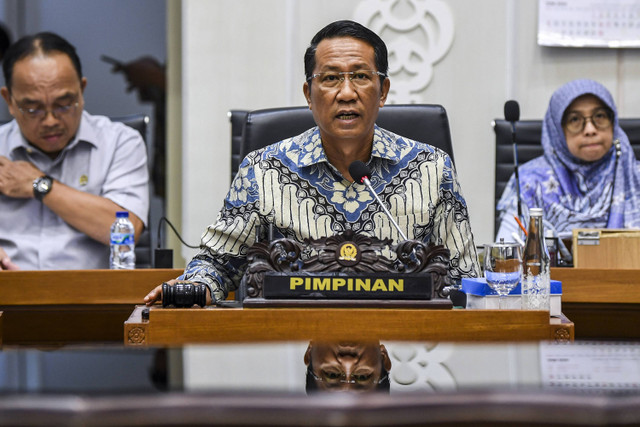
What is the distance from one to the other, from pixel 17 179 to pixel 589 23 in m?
2.37

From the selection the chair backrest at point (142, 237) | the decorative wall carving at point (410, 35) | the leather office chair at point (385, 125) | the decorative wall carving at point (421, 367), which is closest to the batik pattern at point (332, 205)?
the leather office chair at point (385, 125)

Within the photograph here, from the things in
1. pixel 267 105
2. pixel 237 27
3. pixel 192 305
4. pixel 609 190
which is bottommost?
pixel 192 305

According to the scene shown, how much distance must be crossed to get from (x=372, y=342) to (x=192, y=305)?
0.61m

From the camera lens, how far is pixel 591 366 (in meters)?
0.77

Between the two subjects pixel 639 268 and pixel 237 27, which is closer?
pixel 639 268

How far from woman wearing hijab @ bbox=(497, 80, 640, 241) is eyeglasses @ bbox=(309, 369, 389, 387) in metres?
2.38

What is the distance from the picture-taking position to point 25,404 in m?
0.63

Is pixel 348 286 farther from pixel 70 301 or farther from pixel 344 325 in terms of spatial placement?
pixel 70 301

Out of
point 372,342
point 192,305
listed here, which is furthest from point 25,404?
point 192,305

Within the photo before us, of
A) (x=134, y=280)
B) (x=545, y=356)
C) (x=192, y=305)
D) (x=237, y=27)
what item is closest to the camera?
(x=545, y=356)

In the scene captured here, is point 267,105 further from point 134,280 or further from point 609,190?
point 134,280

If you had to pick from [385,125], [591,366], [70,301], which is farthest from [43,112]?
[591,366]

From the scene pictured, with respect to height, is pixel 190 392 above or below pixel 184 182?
below

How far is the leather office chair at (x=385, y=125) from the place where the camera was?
2229 millimetres
